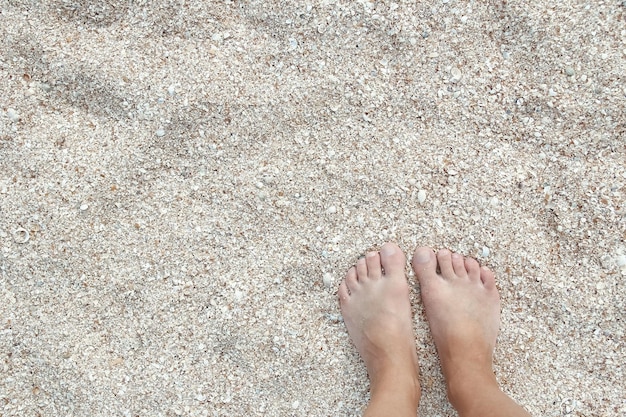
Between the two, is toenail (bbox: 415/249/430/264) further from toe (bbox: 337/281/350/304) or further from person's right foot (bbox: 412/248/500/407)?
toe (bbox: 337/281/350/304)

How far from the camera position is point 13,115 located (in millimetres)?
1680

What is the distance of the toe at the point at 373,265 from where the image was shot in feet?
5.52

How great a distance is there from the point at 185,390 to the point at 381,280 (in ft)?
2.32

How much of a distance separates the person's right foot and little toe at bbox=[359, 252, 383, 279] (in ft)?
0.38

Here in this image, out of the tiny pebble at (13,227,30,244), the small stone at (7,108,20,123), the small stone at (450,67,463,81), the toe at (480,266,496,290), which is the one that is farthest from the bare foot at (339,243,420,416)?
the small stone at (7,108,20,123)

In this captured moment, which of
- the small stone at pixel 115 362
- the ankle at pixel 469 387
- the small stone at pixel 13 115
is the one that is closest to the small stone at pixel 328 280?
the ankle at pixel 469 387

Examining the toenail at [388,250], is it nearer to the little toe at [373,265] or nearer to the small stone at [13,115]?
the little toe at [373,265]

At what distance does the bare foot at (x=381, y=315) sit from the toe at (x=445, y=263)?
12cm

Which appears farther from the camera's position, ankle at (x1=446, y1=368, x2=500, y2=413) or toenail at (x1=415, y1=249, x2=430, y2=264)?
toenail at (x1=415, y1=249, x2=430, y2=264)

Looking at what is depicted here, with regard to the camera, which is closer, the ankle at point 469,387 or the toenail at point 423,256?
the ankle at point 469,387

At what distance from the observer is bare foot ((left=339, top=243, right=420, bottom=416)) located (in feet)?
5.44

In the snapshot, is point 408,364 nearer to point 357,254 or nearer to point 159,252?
point 357,254

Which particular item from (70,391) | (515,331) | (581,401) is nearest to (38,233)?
(70,391)

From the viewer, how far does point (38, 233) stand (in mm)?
1662
